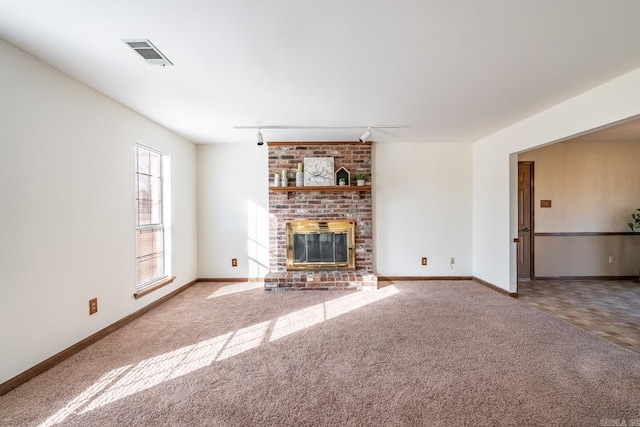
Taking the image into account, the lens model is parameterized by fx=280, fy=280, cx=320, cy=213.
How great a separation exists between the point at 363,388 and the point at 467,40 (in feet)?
7.86

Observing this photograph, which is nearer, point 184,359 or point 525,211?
point 184,359

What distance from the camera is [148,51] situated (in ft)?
6.42

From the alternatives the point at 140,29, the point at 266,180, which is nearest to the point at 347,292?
the point at 266,180

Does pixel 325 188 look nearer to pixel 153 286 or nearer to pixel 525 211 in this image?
pixel 153 286

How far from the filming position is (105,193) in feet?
8.96

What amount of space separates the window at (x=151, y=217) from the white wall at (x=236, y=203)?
32.4 inches

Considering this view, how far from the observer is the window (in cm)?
342

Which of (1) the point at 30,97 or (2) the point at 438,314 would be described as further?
(2) the point at 438,314

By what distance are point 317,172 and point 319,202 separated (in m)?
0.49

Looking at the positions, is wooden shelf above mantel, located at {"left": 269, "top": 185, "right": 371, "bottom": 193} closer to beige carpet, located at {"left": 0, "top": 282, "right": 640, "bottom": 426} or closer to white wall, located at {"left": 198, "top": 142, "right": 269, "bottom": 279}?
white wall, located at {"left": 198, "top": 142, "right": 269, "bottom": 279}

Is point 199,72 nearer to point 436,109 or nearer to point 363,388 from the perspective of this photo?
point 436,109

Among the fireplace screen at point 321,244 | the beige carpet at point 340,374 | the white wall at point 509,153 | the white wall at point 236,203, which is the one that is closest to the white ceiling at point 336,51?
the white wall at point 509,153

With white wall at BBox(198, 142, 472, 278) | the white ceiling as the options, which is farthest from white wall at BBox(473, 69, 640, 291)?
Answer: white wall at BBox(198, 142, 472, 278)

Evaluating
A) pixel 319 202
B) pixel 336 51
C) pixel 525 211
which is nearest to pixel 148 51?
pixel 336 51
